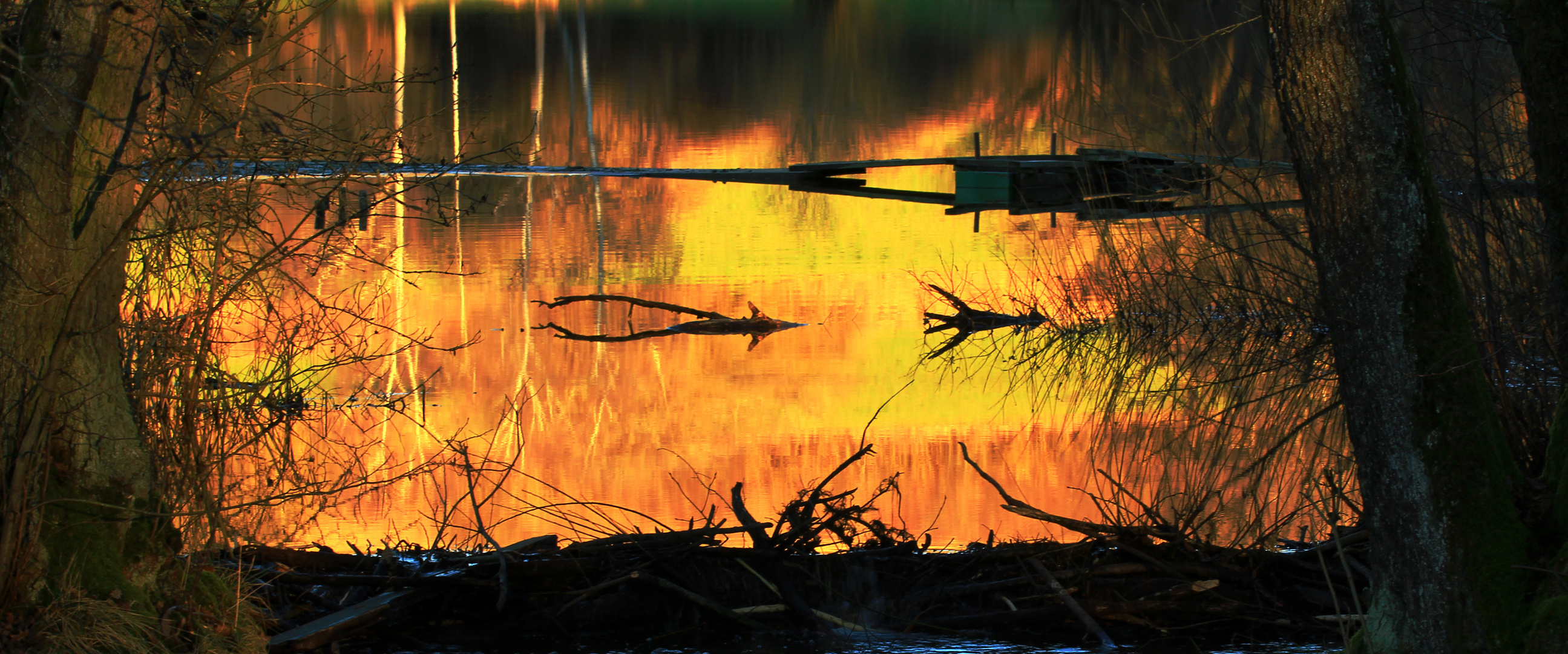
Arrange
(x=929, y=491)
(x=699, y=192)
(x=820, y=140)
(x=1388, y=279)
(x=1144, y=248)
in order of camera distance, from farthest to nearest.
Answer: (x=820, y=140)
(x=699, y=192)
(x=1144, y=248)
(x=929, y=491)
(x=1388, y=279)

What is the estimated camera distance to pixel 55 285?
12.8 ft

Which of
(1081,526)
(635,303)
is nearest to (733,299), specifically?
(635,303)

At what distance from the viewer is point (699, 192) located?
1980cm

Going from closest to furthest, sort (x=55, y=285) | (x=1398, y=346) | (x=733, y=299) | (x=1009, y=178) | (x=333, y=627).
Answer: (x=1398, y=346) < (x=55, y=285) < (x=333, y=627) < (x=733, y=299) < (x=1009, y=178)

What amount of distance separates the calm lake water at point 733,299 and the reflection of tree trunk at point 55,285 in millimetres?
820

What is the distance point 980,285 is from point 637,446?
6047 millimetres

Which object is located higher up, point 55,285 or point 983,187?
point 983,187

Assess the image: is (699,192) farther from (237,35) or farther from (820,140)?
(237,35)

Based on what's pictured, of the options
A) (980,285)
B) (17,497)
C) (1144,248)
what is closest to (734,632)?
(17,497)

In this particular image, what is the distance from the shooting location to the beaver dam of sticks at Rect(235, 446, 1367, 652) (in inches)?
182

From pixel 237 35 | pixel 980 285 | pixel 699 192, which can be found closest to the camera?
pixel 237 35

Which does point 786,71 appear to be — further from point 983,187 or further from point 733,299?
point 733,299

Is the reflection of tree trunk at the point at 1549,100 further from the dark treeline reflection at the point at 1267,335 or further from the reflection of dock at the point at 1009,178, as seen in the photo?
the reflection of dock at the point at 1009,178

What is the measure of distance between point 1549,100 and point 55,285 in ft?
13.9
